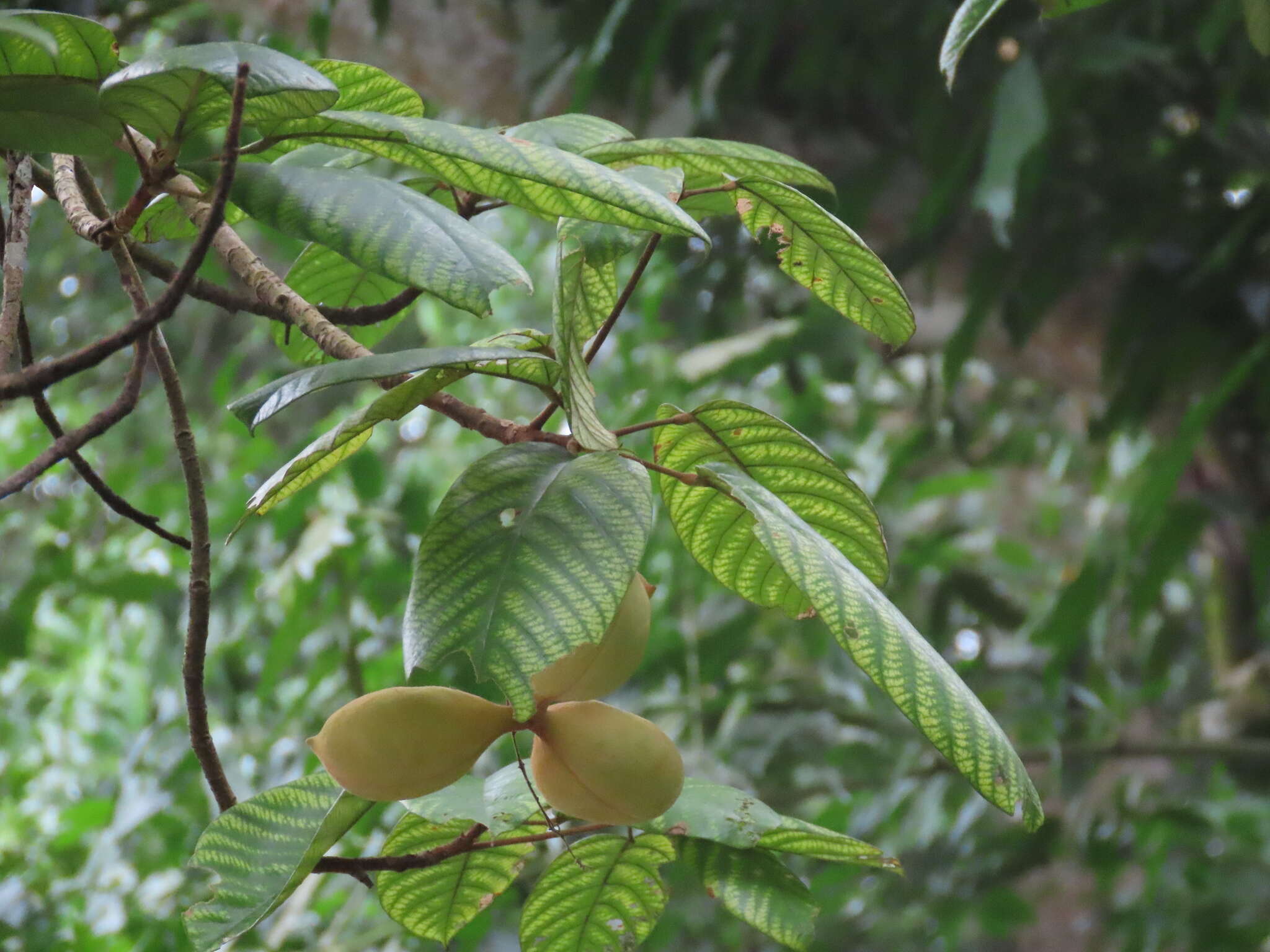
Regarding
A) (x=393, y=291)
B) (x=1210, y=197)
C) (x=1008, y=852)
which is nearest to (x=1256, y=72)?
(x=1210, y=197)

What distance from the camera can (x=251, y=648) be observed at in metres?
1.61

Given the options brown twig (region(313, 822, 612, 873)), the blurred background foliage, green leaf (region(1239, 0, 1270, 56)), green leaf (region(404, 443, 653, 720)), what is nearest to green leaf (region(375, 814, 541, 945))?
brown twig (region(313, 822, 612, 873))

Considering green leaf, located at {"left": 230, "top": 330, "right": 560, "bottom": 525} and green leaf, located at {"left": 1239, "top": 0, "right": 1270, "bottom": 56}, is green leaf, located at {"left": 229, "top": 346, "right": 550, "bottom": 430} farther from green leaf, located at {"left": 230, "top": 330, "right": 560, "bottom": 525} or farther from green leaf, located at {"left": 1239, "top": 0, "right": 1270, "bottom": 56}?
green leaf, located at {"left": 1239, "top": 0, "right": 1270, "bottom": 56}

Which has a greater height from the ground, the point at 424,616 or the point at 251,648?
the point at 424,616

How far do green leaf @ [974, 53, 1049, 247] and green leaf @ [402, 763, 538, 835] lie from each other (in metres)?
0.84

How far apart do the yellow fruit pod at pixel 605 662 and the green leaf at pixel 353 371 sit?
82mm

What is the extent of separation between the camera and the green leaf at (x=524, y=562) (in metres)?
0.32

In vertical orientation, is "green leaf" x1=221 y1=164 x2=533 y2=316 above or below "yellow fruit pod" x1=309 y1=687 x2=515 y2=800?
above

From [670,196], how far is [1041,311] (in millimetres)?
1160

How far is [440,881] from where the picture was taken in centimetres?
44

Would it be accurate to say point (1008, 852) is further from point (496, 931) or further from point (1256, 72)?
point (1256, 72)

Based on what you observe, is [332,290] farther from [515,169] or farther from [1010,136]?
[1010,136]

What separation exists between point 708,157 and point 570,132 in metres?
0.06

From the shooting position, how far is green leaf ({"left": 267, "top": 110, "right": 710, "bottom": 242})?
12.7 inches
